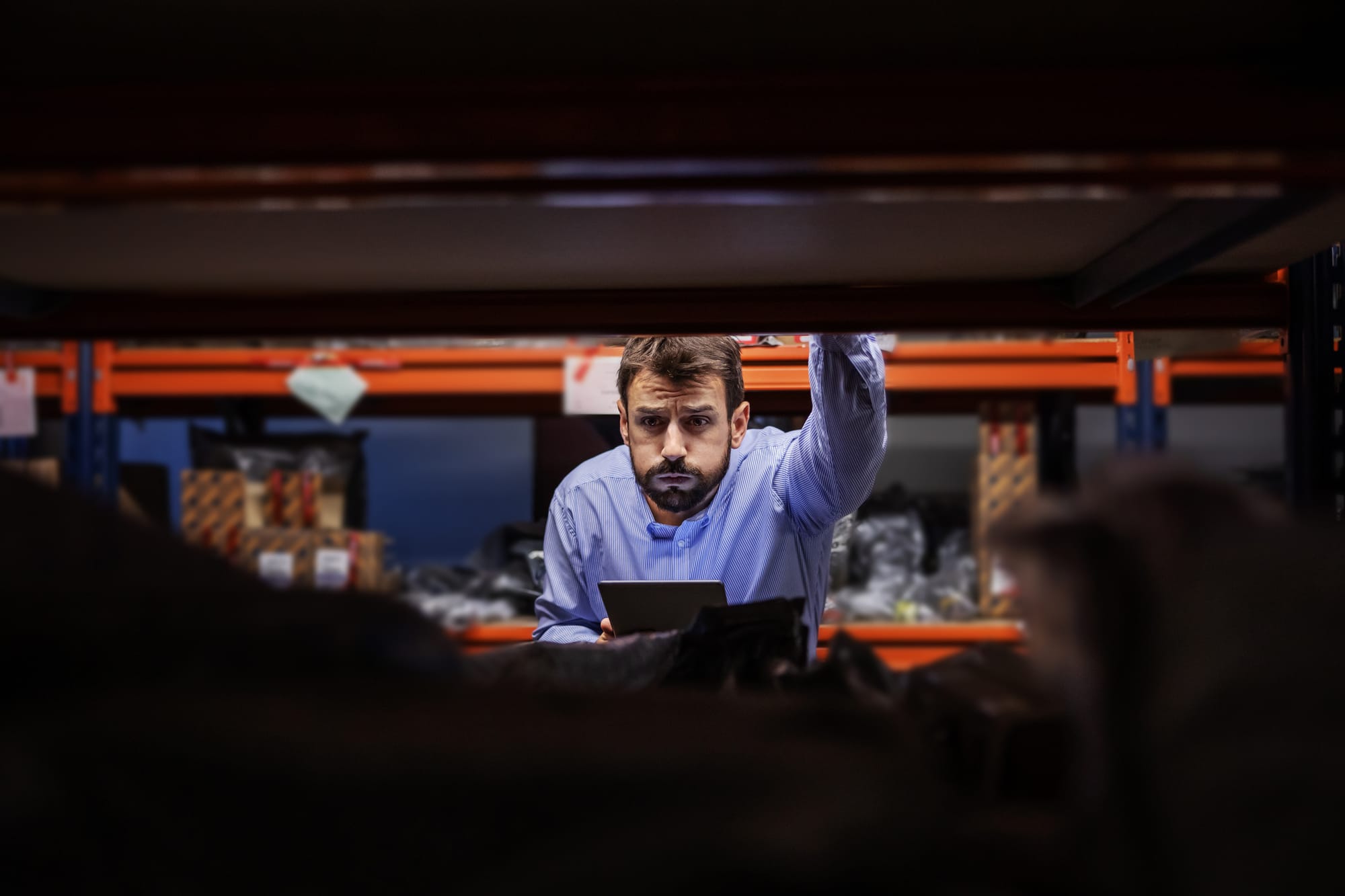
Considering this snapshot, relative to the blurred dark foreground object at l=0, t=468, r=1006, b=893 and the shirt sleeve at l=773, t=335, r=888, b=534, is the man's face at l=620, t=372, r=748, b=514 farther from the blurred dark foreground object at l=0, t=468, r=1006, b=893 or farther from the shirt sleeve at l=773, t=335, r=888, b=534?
the blurred dark foreground object at l=0, t=468, r=1006, b=893

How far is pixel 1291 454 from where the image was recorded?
108 centimetres

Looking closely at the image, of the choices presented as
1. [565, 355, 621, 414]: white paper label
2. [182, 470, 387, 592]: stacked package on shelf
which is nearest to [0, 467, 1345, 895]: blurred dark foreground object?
[565, 355, 621, 414]: white paper label

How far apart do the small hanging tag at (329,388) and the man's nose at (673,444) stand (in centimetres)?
108

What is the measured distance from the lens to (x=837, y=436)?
66.7 inches

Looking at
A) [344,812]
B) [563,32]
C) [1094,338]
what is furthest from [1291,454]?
[344,812]

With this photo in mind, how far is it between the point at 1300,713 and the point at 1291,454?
84 cm

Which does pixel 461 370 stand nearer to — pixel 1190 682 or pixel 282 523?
pixel 282 523

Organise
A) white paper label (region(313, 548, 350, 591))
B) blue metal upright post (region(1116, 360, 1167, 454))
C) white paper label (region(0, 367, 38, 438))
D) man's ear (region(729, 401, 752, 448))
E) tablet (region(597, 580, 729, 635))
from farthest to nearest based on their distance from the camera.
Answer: white paper label (region(313, 548, 350, 591)), blue metal upright post (region(1116, 360, 1167, 454)), man's ear (region(729, 401, 752, 448)), white paper label (region(0, 367, 38, 438)), tablet (region(597, 580, 729, 635))

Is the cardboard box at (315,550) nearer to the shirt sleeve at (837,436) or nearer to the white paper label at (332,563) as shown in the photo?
the white paper label at (332,563)

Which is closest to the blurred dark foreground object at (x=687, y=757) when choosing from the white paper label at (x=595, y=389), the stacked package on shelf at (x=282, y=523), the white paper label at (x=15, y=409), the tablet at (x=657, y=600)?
the tablet at (x=657, y=600)

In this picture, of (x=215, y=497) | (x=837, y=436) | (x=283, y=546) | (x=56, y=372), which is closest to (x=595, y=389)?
(x=837, y=436)

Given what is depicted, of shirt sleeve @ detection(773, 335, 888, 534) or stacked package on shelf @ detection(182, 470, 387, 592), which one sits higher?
shirt sleeve @ detection(773, 335, 888, 534)

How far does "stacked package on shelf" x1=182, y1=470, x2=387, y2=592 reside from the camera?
116 inches

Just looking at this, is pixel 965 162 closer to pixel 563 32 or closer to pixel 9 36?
pixel 563 32
